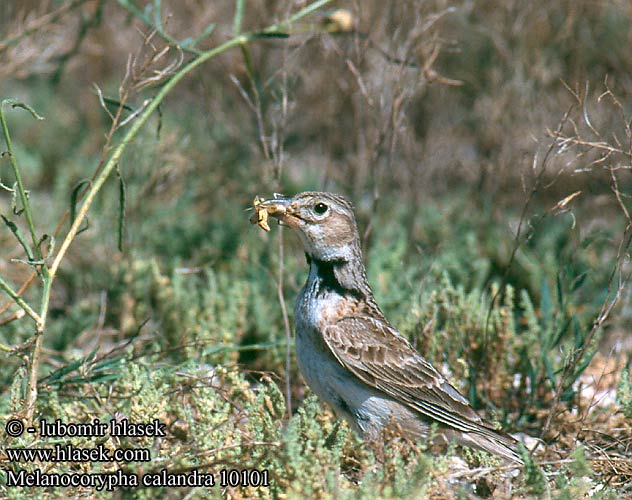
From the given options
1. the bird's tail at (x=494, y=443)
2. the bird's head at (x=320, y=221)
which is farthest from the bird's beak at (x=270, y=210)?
the bird's tail at (x=494, y=443)

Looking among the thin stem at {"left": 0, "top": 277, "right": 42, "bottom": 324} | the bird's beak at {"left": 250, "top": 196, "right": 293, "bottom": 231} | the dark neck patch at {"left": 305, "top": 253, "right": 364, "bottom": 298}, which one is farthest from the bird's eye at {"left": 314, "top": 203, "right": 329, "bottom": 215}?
the thin stem at {"left": 0, "top": 277, "right": 42, "bottom": 324}

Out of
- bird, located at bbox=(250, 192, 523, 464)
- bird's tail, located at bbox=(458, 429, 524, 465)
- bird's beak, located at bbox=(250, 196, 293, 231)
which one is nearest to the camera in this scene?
bird's tail, located at bbox=(458, 429, 524, 465)

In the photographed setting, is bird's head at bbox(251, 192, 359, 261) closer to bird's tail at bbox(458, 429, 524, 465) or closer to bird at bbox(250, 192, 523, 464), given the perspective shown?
bird at bbox(250, 192, 523, 464)

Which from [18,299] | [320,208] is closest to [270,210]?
[320,208]

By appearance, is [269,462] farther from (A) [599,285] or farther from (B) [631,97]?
(B) [631,97]

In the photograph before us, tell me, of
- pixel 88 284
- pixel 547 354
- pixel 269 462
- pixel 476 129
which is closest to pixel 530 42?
pixel 476 129

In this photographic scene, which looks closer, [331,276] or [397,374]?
[397,374]

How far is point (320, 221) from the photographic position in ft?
14.9

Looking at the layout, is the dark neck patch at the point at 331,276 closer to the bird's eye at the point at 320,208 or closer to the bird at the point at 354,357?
the bird at the point at 354,357

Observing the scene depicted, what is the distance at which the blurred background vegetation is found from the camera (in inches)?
168

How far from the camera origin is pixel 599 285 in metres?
6.51

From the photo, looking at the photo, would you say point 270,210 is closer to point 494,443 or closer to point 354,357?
point 354,357

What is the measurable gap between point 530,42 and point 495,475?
4.40m

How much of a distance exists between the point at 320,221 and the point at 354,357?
73 centimetres
